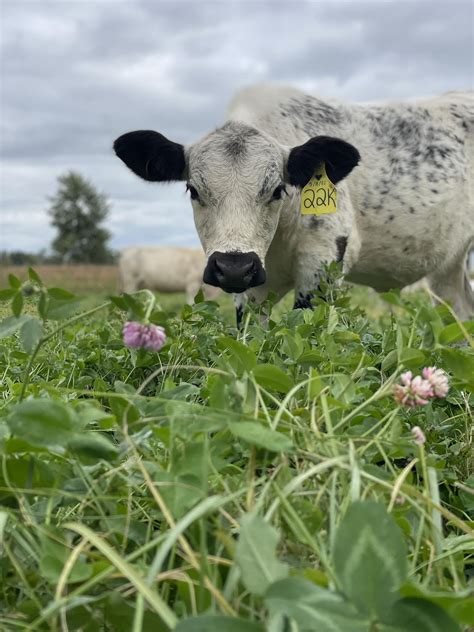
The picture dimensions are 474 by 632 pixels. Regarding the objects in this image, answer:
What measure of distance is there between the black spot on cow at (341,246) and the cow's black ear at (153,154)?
43.8 inches

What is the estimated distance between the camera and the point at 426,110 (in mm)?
5398

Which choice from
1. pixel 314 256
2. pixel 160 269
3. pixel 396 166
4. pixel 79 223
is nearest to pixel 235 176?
pixel 314 256

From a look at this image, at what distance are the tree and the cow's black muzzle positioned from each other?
53628 mm

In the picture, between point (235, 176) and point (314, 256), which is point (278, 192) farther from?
point (314, 256)

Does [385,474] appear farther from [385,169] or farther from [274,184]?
[385,169]

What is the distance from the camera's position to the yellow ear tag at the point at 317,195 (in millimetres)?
4301

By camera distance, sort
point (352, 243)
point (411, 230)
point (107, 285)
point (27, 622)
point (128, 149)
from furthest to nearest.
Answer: point (107, 285), point (411, 230), point (352, 243), point (128, 149), point (27, 622)

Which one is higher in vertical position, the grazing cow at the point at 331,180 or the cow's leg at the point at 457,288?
the grazing cow at the point at 331,180

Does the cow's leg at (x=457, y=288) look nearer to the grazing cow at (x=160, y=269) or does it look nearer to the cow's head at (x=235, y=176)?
the cow's head at (x=235, y=176)

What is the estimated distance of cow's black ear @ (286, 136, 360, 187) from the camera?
4.17 m

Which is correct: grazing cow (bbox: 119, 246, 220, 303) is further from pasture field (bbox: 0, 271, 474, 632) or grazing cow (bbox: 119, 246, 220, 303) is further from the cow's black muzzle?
pasture field (bbox: 0, 271, 474, 632)

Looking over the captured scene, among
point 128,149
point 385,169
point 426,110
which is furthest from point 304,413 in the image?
point 426,110

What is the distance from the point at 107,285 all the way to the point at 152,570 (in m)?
23.8

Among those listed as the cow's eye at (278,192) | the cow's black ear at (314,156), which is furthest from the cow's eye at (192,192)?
the cow's black ear at (314,156)
